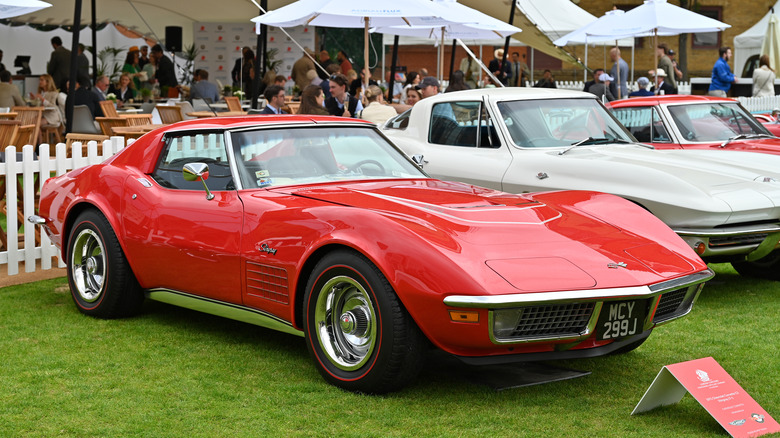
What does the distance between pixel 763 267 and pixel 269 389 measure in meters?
5.04

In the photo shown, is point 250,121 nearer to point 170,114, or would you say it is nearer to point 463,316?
point 463,316

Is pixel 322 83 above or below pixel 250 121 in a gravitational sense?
above

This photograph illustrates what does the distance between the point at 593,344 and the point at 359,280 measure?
3.68 feet

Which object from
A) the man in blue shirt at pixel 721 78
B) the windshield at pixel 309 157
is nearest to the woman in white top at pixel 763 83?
the man in blue shirt at pixel 721 78

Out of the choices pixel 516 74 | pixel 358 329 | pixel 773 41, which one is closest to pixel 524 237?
pixel 358 329

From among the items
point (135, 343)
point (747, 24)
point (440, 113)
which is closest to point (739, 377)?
point (135, 343)

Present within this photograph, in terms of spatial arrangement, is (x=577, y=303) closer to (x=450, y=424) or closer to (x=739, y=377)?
(x=450, y=424)

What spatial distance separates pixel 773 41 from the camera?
24578mm

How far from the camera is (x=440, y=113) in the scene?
8945 mm

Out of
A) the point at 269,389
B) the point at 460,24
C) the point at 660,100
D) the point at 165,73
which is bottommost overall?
the point at 269,389

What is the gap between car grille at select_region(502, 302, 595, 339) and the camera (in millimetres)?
4277

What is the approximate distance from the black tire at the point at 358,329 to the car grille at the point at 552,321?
0.48 m

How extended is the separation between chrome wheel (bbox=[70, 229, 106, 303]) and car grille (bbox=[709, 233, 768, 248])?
4.15m

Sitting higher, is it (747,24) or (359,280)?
(747,24)
